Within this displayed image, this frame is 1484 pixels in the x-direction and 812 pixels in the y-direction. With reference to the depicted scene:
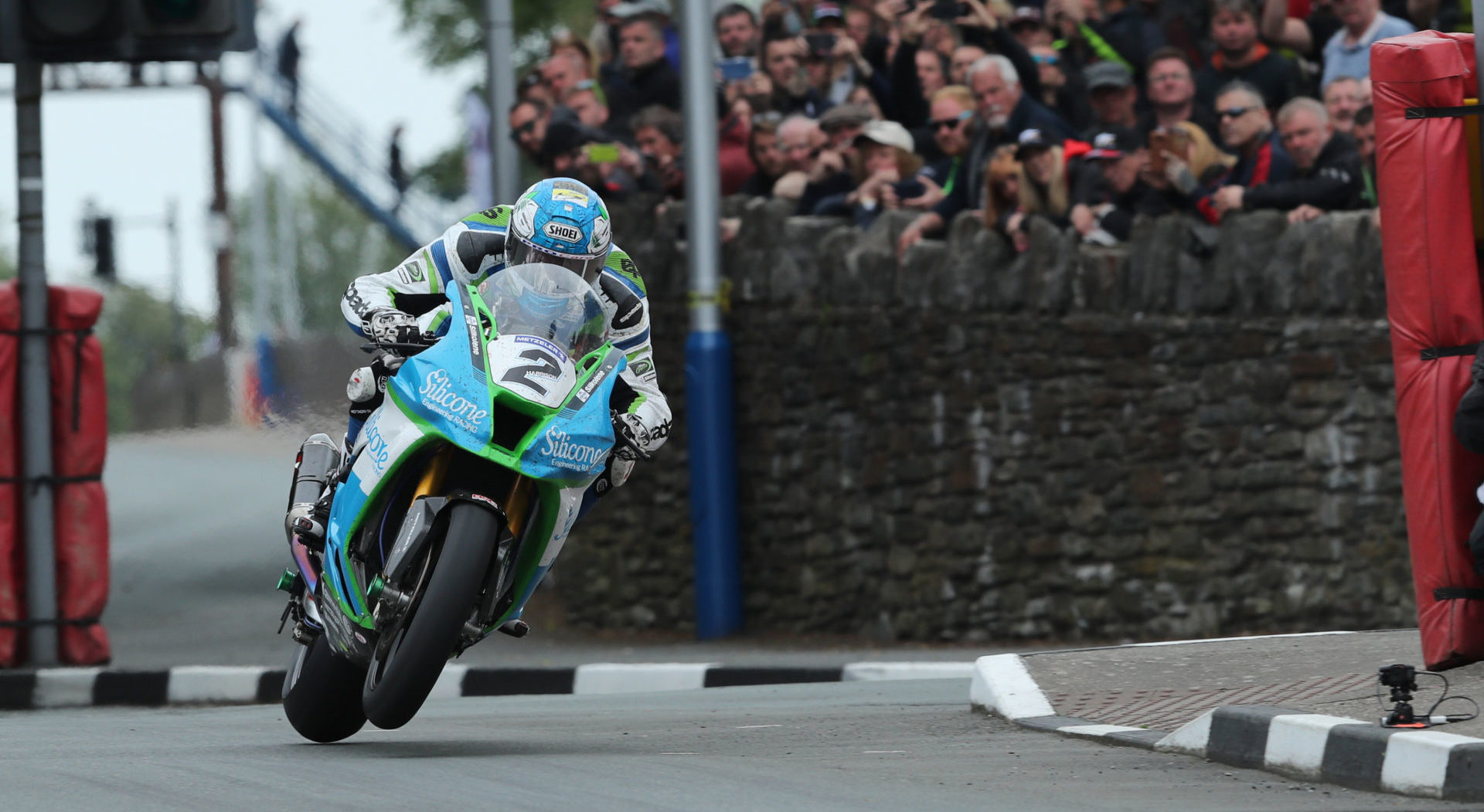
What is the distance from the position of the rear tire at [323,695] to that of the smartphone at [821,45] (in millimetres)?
8169

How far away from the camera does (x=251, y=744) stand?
8.16 metres

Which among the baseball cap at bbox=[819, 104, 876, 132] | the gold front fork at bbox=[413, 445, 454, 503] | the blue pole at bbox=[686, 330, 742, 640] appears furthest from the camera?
the blue pole at bbox=[686, 330, 742, 640]

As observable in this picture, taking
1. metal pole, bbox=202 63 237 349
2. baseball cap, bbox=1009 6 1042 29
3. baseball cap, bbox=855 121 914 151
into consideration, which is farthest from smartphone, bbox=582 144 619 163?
metal pole, bbox=202 63 237 349

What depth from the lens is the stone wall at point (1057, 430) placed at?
42.4 ft

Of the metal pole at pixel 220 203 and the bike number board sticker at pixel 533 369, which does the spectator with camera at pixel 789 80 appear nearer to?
the bike number board sticker at pixel 533 369

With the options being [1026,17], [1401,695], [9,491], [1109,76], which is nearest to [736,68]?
[1026,17]

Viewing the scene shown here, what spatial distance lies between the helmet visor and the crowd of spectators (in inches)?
234

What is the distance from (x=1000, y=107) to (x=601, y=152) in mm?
3636

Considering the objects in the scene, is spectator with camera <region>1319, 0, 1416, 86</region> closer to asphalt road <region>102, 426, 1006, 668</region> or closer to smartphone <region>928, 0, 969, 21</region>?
smartphone <region>928, 0, 969, 21</region>

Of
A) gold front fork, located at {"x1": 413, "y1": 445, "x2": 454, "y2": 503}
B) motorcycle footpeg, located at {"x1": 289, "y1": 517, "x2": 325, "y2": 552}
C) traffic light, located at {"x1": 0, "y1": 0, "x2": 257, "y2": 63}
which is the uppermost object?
traffic light, located at {"x1": 0, "y1": 0, "x2": 257, "y2": 63}

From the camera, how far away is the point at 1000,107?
13.8 meters

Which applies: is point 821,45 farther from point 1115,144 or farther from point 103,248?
point 103,248

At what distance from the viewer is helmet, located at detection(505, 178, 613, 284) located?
25.0 feet

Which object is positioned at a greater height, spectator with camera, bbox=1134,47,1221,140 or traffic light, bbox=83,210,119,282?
spectator with camera, bbox=1134,47,1221,140
